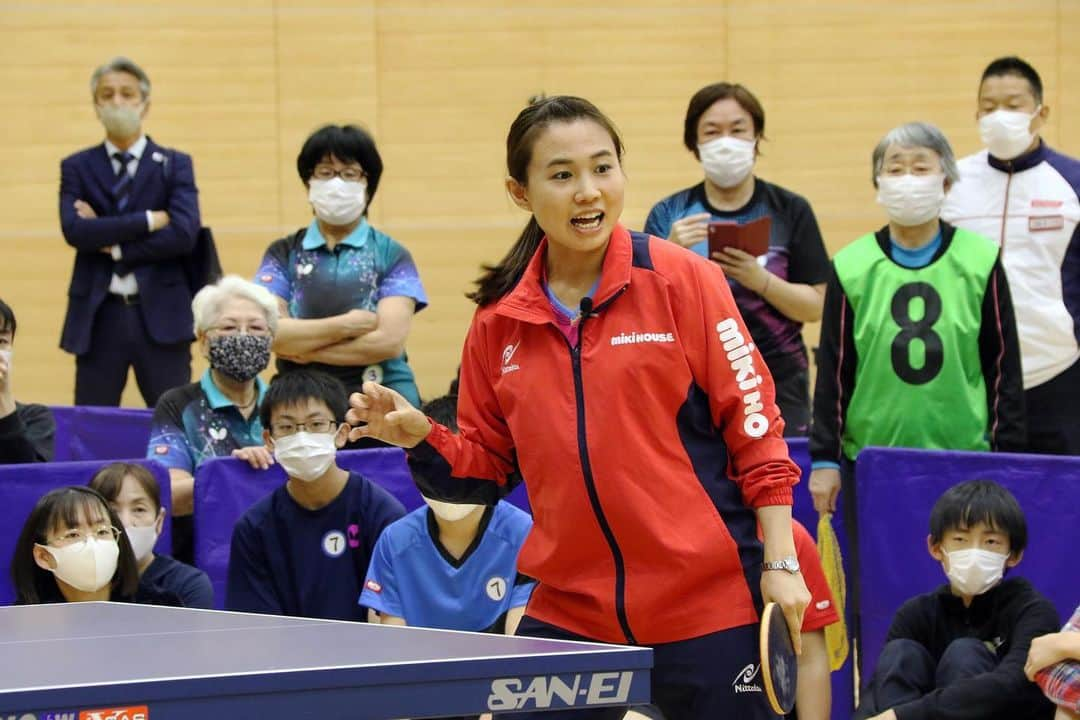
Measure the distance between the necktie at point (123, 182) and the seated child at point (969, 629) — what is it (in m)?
4.13

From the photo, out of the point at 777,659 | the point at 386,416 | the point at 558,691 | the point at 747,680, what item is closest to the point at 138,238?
the point at 386,416

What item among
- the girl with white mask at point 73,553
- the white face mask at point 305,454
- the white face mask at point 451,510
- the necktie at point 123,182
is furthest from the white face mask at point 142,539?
the necktie at point 123,182

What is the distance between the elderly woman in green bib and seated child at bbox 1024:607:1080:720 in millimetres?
1045

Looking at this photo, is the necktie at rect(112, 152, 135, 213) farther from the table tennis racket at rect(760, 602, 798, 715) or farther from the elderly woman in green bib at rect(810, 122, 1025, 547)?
the table tennis racket at rect(760, 602, 798, 715)

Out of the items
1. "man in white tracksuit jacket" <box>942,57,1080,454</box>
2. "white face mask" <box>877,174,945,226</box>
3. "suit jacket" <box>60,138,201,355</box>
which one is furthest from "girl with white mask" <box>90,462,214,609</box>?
"man in white tracksuit jacket" <box>942,57,1080,454</box>

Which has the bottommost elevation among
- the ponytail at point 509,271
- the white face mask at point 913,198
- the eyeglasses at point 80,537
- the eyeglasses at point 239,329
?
the eyeglasses at point 80,537

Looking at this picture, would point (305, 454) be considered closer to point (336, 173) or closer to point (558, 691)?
point (336, 173)

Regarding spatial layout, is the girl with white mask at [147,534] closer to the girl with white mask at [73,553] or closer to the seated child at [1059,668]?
the girl with white mask at [73,553]

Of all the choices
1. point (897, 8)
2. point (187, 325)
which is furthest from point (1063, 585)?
point (897, 8)

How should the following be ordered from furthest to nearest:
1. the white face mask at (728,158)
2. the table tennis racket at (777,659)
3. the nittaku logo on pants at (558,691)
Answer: the white face mask at (728,158) < the table tennis racket at (777,659) < the nittaku logo on pants at (558,691)

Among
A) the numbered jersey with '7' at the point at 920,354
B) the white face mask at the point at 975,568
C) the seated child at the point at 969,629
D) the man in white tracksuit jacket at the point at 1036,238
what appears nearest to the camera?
the seated child at the point at 969,629

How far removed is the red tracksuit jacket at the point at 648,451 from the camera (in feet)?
10.6

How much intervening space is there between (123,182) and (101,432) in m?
1.19

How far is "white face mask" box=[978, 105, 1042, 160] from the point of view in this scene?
622 centimetres
